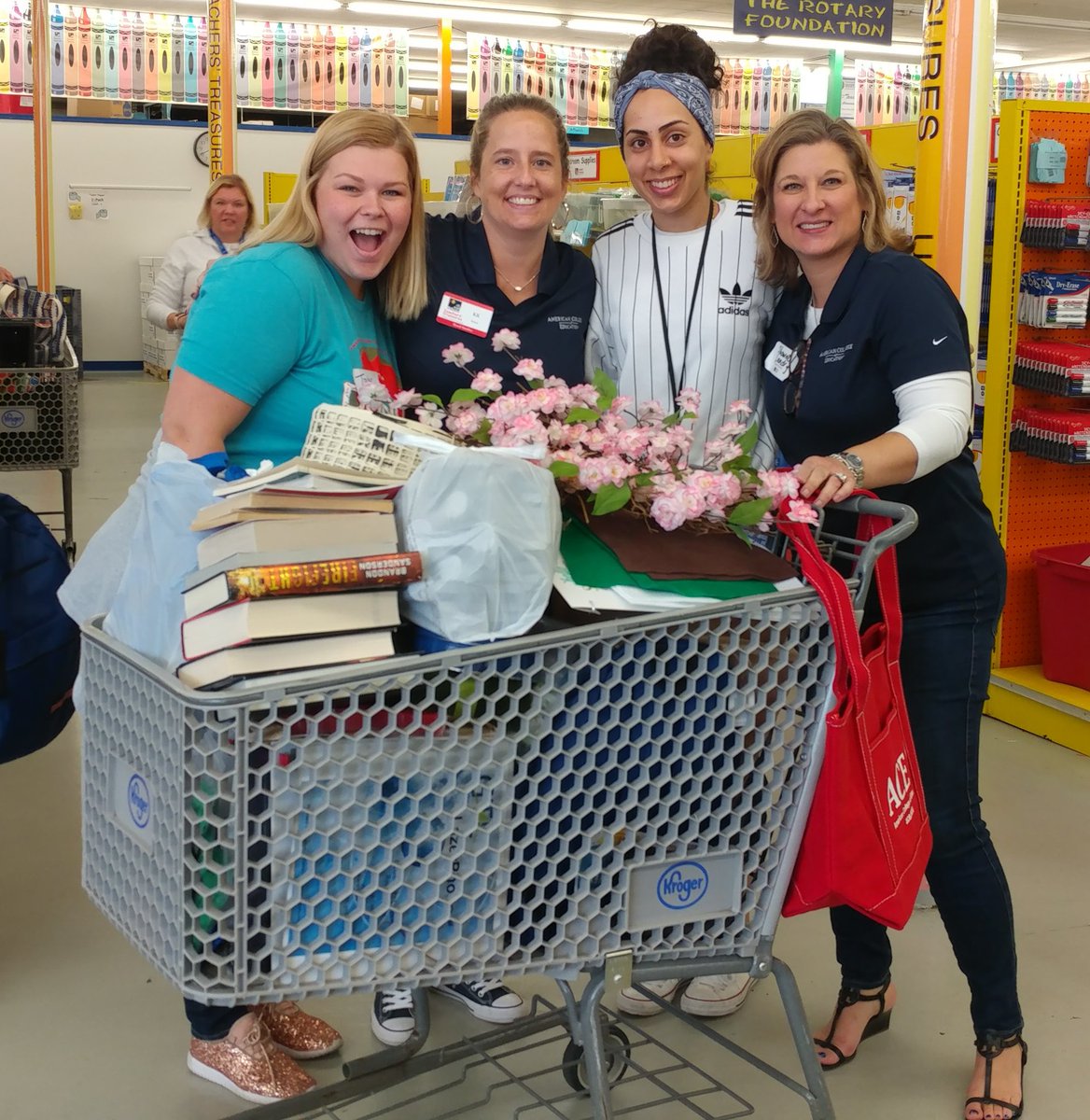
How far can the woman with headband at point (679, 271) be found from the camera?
2363mm

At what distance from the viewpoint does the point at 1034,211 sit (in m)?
4.16

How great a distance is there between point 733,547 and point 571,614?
262mm

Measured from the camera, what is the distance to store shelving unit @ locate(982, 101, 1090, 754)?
4.15 m

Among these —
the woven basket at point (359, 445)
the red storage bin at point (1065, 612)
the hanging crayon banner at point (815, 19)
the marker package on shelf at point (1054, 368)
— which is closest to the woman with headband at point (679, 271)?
the woven basket at point (359, 445)

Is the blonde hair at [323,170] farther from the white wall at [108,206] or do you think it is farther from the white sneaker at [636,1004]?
the white wall at [108,206]

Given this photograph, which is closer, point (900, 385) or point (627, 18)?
point (900, 385)

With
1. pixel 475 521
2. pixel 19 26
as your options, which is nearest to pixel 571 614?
pixel 475 521

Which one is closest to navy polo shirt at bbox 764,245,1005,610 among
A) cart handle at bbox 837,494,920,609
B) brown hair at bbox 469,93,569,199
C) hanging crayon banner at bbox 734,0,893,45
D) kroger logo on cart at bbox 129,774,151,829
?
cart handle at bbox 837,494,920,609

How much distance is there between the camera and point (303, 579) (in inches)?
57.4

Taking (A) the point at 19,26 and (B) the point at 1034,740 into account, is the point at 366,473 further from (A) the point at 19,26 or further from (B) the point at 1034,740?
(A) the point at 19,26

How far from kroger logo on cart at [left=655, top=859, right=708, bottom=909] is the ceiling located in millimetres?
14784

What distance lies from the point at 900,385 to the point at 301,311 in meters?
0.92

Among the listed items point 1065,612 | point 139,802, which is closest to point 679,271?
point 139,802

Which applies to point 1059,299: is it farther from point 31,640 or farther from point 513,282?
point 31,640
